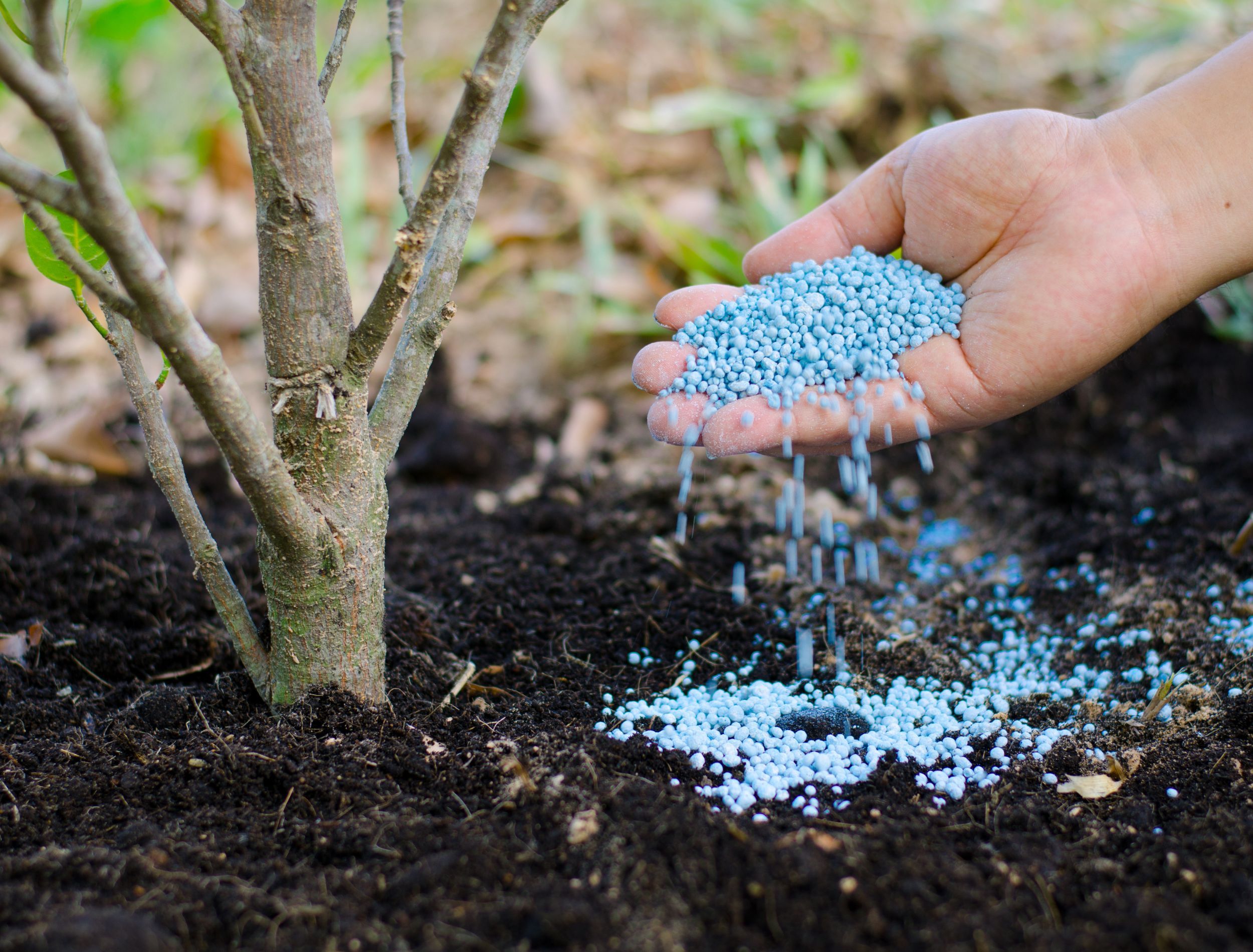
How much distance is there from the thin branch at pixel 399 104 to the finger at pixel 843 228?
0.88m

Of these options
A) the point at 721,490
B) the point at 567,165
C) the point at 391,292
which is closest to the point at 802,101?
the point at 567,165

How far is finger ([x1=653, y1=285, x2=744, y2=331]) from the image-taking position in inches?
74.2

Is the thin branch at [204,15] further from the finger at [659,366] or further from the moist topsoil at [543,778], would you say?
the moist topsoil at [543,778]

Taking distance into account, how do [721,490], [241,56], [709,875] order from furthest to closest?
1. [721,490]
2. [241,56]
3. [709,875]

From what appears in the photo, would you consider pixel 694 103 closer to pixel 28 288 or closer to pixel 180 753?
pixel 28 288

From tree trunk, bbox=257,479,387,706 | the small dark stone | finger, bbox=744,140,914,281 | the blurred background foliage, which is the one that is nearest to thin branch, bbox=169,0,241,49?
tree trunk, bbox=257,479,387,706

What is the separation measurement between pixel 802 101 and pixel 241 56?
305 centimetres

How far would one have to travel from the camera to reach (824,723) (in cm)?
158

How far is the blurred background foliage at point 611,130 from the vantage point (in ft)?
11.3

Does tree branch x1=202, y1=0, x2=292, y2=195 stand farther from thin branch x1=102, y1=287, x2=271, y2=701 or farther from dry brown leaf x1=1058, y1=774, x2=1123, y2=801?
dry brown leaf x1=1058, y1=774, x2=1123, y2=801

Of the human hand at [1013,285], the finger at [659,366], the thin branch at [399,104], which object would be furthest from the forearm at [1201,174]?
the thin branch at [399,104]

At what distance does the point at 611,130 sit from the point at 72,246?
322 cm

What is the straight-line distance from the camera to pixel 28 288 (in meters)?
3.65

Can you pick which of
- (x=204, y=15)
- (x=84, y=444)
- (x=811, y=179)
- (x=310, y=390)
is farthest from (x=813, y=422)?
(x=84, y=444)
